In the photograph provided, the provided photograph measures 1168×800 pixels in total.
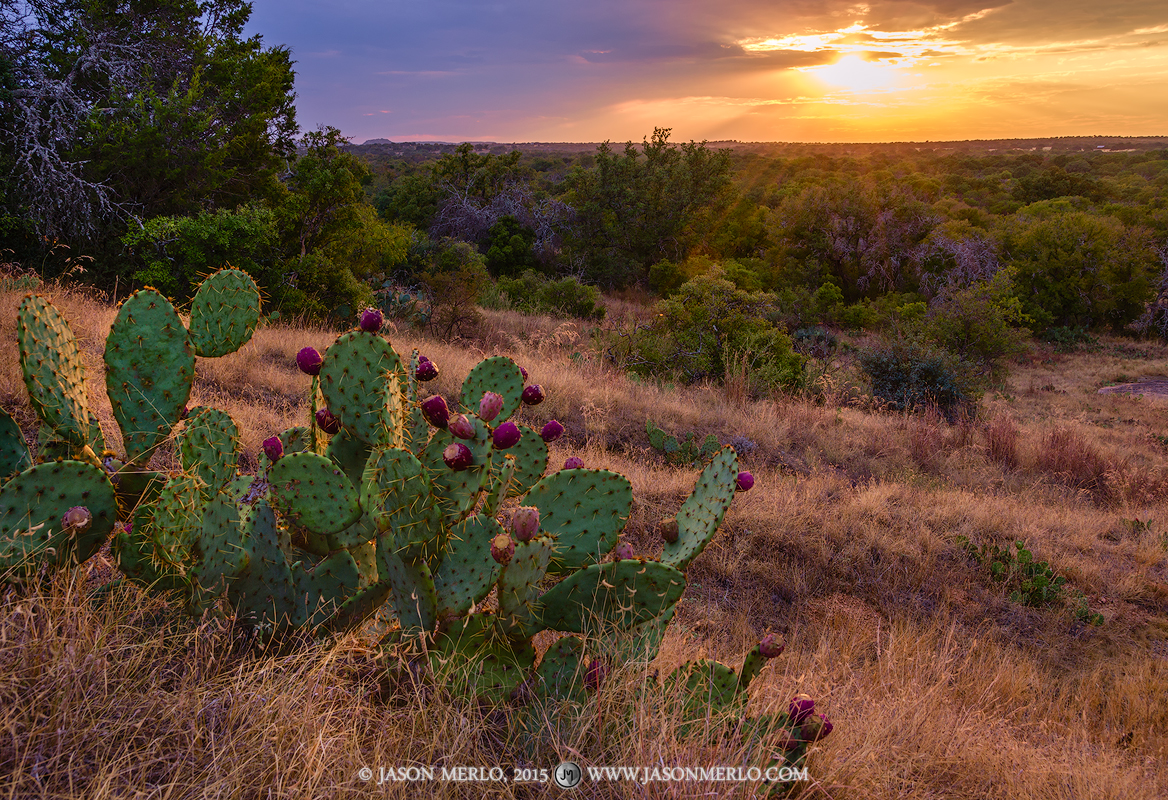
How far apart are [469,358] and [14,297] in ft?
14.9

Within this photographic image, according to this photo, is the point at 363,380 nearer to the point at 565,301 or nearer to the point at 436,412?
the point at 436,412

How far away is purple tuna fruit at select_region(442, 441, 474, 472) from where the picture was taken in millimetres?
1699

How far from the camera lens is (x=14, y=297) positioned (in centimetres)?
619

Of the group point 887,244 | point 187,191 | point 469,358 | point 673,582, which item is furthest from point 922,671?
point 887,244

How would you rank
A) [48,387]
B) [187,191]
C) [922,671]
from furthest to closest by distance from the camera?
1. [187,191]
2. [922,671]
3. [48,387]

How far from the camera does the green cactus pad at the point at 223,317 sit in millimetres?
2436

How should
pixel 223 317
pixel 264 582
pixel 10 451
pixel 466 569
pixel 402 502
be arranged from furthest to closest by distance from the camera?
1. pixel 223 317
2. pixel 10 451
3. pixel 264 582
4. pixel 466 569
5. pixel 402 502

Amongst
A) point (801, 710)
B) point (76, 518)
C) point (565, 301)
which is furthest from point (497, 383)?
point (565, 301)

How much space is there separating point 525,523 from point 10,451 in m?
1.79

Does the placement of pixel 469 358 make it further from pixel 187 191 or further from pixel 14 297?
pixel 187 191

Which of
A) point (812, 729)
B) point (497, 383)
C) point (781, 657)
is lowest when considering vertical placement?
point (781, 657)

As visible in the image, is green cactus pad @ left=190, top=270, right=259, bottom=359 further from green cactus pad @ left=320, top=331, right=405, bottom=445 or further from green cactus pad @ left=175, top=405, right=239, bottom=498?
green cactus pad @ left=320, top=331, right=405, bottom=445

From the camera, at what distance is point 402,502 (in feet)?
5.90

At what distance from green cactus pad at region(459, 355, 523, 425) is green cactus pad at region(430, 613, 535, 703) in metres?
0.87
